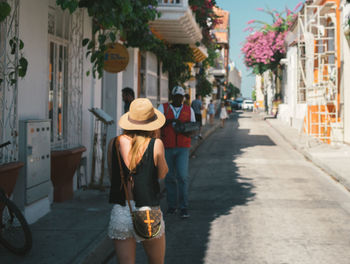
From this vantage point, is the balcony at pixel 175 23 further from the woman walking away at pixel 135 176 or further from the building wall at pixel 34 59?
the woman walking away at pixel 135 176

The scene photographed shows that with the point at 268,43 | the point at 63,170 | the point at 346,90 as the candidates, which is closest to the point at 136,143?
the point at 63,170

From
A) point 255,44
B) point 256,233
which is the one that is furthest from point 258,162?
point 255,44

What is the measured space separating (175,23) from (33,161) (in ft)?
28.4

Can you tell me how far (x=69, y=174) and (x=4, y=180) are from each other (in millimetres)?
2414

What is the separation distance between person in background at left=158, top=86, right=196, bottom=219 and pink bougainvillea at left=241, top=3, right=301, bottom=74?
105 feet

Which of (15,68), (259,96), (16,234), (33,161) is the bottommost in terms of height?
(16,234)

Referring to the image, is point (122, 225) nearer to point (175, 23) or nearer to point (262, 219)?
point (262, 219)

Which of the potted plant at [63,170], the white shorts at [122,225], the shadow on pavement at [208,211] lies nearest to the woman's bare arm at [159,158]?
the white shorts at [122,225]

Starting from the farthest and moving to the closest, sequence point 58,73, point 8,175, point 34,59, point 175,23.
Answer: point 175,23
point 58,73
point 34,59
point 8,175

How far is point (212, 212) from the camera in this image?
750 centimetres

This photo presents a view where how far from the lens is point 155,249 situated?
3529 mm

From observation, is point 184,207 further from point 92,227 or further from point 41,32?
point 41,32

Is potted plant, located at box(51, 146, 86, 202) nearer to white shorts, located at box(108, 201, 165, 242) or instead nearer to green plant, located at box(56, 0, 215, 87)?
green plant, located at box(56, 0, 215, 87)

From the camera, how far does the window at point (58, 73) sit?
829 centimetres
